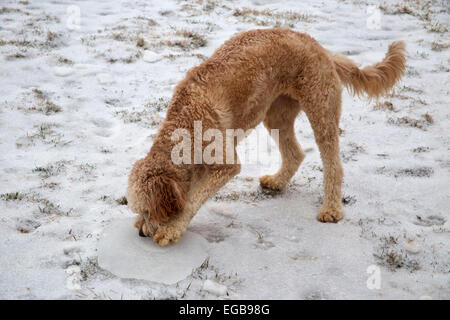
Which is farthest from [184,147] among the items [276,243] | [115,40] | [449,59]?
[449,59]

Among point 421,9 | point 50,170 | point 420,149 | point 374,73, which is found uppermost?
point 421,9

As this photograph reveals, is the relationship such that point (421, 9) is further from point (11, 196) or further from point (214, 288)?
point (11, 196)

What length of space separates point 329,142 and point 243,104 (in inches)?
40.2

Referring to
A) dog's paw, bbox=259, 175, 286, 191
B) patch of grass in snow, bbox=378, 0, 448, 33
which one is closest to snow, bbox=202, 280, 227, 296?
dog's paw, bbox=259, 175, 286, 191

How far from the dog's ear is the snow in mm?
608

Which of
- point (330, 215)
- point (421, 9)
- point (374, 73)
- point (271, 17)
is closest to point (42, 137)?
point (330, 215)

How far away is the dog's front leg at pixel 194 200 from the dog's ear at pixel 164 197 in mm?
163

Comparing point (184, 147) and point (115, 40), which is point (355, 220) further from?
point (115, 40)

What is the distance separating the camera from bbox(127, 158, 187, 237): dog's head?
10.6ft

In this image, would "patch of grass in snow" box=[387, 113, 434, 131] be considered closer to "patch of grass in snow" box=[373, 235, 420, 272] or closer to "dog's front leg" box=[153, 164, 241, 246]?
"patch of grass in snow" box=[373, 235, 420, 272]

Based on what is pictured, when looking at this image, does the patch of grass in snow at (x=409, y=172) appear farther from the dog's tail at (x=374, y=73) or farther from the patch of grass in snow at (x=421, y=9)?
→ the patch of grass in snow at (x=421, y=9)

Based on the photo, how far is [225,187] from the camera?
4773mm

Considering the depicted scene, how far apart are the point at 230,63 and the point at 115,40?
5015 millimetres

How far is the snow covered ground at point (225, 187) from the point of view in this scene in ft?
10.7
